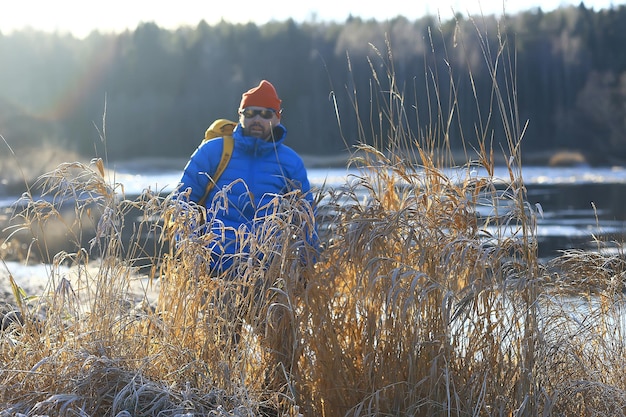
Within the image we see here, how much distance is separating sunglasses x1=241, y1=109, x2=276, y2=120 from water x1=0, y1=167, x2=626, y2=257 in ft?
1.58

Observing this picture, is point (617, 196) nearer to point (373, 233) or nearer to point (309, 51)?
point (373, 233)

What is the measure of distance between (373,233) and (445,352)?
0.54 m

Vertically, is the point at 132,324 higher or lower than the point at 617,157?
higher

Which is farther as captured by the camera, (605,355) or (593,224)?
(593,224)

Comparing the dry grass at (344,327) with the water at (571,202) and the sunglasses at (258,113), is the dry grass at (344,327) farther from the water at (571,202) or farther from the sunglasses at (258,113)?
the sunglasses at (258,113)

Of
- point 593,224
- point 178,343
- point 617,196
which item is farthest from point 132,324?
point 617,196

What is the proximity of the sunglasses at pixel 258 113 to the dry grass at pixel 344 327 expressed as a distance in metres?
0.92

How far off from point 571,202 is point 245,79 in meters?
43.3

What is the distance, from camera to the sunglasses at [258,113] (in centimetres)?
477

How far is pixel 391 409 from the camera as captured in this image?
3625mm

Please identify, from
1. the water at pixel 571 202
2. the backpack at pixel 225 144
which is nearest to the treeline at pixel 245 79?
the water at pixel 571 202

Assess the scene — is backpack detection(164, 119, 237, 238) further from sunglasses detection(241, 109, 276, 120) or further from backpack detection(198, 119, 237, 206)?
sunglasses detection(241, 109, 276, 120)

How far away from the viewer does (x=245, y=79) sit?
201 ft

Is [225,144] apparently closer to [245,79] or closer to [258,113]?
[258,113]
